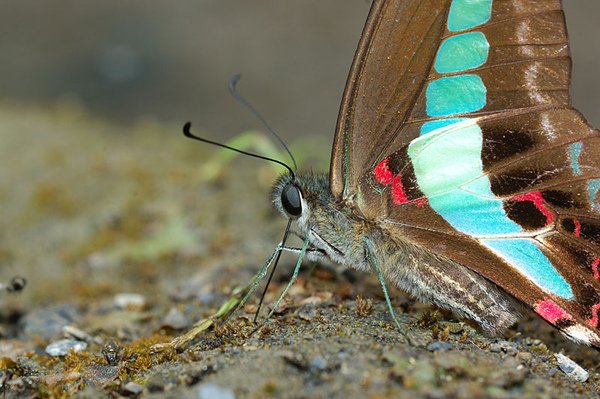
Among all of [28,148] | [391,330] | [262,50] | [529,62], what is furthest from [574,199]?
[262,50]

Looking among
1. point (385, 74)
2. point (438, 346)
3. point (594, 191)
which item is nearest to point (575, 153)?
point (594, 191)

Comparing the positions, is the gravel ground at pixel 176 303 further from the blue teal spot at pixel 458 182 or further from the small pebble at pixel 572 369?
the blue teal spot at pixel 458 182

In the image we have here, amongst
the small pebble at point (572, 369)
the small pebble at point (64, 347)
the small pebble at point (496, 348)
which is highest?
the small pebble at point (64, 347)

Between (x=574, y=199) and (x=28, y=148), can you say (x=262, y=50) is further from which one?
(x=574, y=199)

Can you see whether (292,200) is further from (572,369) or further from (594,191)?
(572,369)

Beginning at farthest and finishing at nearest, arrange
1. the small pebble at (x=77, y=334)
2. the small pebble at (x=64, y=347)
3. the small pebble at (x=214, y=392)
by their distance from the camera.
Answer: the small pebble at (x=77, y=334) < the small pebble at (x=64, y=347) < the small pebble at (x=214, y=392)

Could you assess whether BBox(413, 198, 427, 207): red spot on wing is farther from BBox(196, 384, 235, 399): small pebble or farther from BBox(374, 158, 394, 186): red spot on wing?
BBox(196, 384, 235, 399): small pebble

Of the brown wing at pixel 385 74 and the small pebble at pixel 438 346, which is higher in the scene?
the brown wing at pixel 385 74

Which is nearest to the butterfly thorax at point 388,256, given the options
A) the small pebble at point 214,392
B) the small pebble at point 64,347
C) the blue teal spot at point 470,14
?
the blue teal spot at point 470,14
